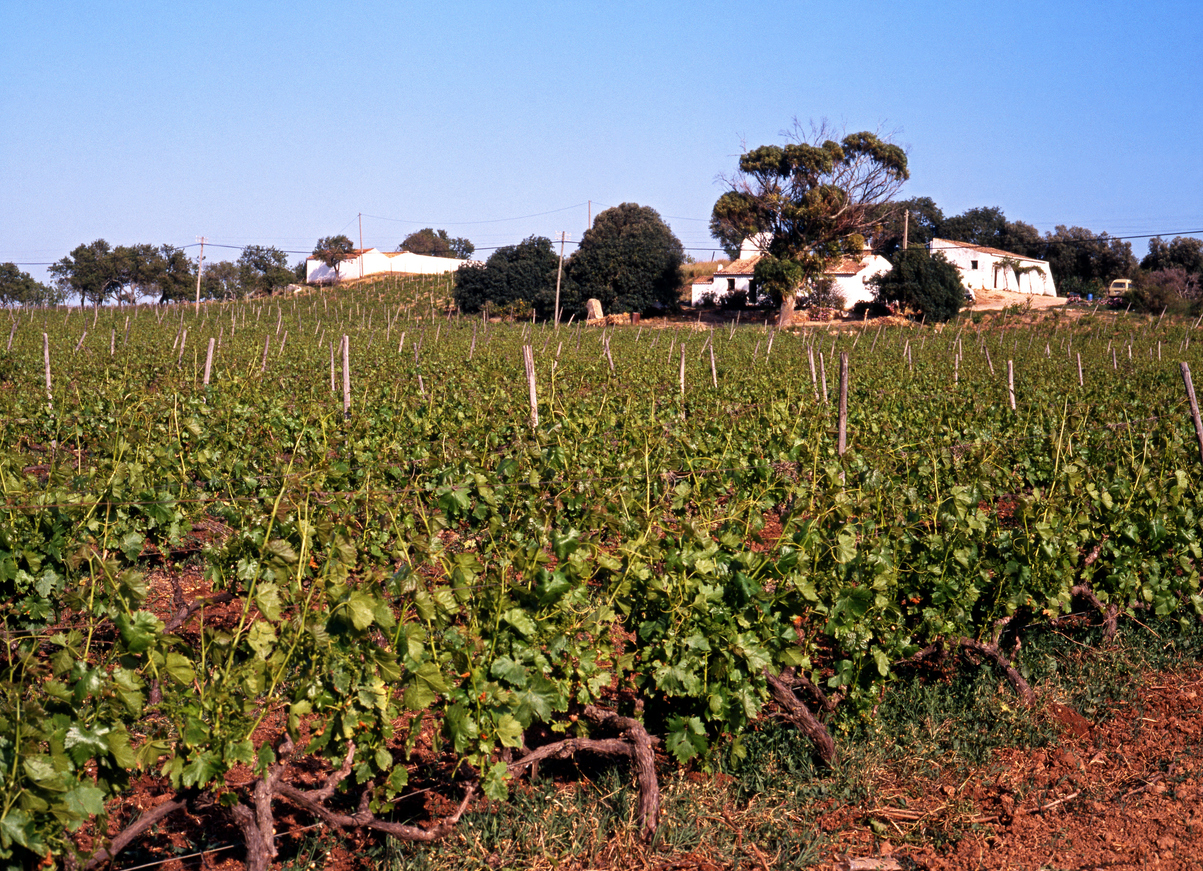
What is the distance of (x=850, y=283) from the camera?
45594 millimetres

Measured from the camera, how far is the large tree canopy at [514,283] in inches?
1681

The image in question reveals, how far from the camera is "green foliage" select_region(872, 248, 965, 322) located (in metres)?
36.9

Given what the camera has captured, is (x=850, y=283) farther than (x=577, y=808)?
Yes

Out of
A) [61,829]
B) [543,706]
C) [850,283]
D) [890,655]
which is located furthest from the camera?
[850,283]

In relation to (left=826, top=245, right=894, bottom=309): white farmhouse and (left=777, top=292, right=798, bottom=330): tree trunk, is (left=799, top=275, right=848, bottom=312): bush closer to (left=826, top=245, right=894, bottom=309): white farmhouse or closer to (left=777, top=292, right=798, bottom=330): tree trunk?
(left=777, top=292, right=798, bottom=330): tree trunk

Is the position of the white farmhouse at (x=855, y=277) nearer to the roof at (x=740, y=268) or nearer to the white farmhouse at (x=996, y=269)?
the roof at (x=740, y=268)

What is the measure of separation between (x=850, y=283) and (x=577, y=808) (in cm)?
4469

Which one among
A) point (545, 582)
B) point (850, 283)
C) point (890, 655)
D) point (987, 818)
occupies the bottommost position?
point (987, 818)

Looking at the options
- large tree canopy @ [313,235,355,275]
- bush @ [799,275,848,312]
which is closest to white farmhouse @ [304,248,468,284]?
large tree canopy @ [313,235,355,275]

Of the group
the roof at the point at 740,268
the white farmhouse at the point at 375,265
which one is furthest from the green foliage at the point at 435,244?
the roof at the point at 740,268

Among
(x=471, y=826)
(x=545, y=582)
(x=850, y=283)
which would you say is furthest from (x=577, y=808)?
(x=850, y=283)

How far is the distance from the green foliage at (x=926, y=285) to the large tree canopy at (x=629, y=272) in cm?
956

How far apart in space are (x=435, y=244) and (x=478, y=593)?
92080 millimetres

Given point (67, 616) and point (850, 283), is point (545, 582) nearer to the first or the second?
point (67, 616)
